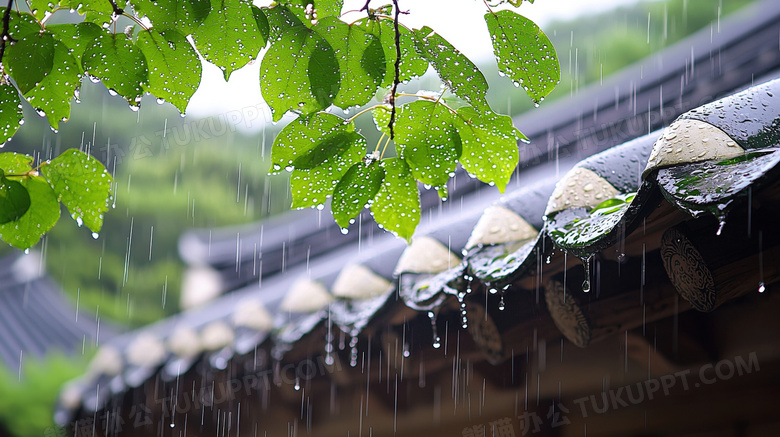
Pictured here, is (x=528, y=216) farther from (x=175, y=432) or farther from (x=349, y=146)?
(x=175, y=432)

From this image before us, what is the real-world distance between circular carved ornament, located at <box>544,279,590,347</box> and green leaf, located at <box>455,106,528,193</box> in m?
0.98

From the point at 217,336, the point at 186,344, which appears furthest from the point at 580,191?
the point at 186,344

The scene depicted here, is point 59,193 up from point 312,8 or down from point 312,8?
down

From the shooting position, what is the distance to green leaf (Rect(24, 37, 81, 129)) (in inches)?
27.5

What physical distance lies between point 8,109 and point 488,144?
0.57 meters

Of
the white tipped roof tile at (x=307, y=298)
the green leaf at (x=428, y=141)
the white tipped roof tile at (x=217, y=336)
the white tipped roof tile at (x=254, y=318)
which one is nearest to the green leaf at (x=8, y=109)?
the green leaf at (x=428, y=141)

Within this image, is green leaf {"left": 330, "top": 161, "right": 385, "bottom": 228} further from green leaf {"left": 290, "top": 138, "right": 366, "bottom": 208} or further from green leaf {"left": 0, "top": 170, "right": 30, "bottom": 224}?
green leaf {"left": 0, "top": 170, "right": 30, "bottom": 224}

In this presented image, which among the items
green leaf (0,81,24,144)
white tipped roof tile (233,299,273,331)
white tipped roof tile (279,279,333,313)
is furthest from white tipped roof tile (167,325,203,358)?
green leaf (0,81,24,144)

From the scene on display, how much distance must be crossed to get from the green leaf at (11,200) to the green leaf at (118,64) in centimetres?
19

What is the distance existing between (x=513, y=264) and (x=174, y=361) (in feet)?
7.29

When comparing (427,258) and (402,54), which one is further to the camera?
(427,258)

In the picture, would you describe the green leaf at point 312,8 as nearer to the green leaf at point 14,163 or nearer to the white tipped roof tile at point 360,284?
the green leaf at point 14,163

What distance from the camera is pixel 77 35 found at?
0.70 meters

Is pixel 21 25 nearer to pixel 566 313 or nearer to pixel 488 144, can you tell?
pixel 488 144
